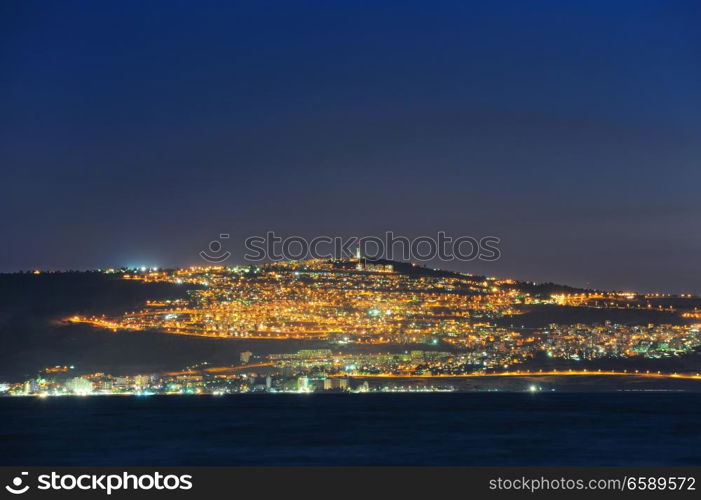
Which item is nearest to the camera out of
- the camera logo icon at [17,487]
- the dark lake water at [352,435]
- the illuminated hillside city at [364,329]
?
the camera logo icon at [17,487]

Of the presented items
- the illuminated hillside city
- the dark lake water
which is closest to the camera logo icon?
the dark lake water

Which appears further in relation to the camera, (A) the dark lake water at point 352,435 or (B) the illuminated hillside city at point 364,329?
(B) the illuminated hillside city at point 364,329

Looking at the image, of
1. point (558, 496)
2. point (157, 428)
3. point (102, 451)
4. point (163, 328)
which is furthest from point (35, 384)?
point (558, 496)

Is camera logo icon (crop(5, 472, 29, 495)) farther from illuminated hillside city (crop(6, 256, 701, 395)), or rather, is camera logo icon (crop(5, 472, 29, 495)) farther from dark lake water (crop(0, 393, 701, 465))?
illuminated hillside city (crop(6, 256, 701, 395))

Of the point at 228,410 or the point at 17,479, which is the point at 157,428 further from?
the point at 17,479

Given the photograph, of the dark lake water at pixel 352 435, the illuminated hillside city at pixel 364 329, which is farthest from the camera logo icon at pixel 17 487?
the illuminated hillside city at pixel 364 329

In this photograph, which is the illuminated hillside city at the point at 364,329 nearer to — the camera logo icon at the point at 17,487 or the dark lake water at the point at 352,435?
the dark lake water at the point at 352,435
